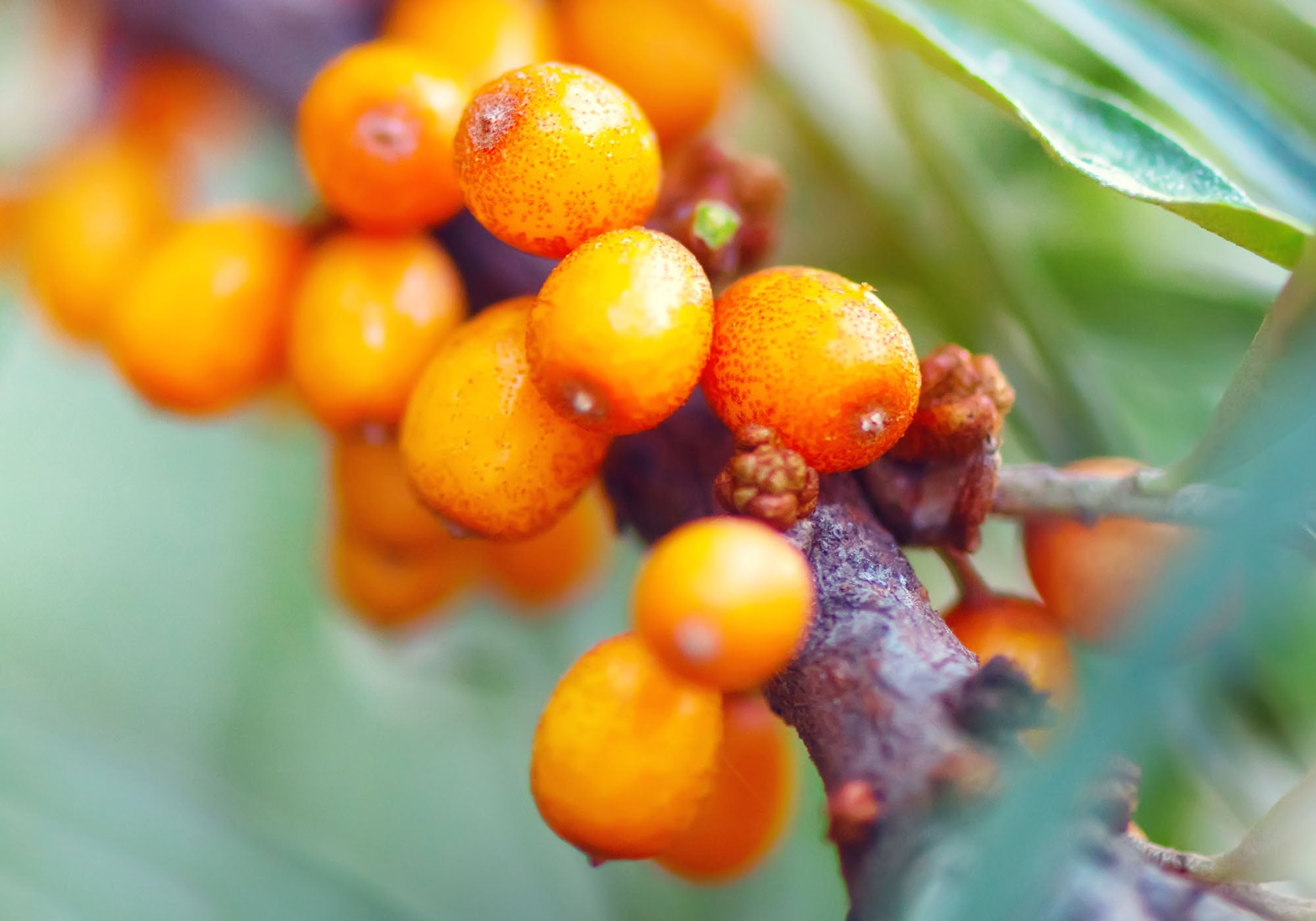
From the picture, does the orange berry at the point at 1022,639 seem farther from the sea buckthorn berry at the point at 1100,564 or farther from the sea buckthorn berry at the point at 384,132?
the sea buckthorn berry at the point at 384,132

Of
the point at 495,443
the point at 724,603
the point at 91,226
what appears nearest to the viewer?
the point at 724,603

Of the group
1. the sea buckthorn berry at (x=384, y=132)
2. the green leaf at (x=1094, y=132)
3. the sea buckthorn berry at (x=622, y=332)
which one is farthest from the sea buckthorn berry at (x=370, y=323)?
the green leaf at (x=1094, y=132)

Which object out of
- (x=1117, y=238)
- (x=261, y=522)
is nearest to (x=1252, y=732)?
(x=1117, y=238)

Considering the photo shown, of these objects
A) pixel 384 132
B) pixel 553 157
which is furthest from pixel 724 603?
pixel 384 132

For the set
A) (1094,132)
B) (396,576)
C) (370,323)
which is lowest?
(396,576)

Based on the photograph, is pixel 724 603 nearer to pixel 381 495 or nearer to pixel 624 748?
pixel 624 748

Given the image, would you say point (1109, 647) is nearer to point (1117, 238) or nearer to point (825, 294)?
point (825, 294)
